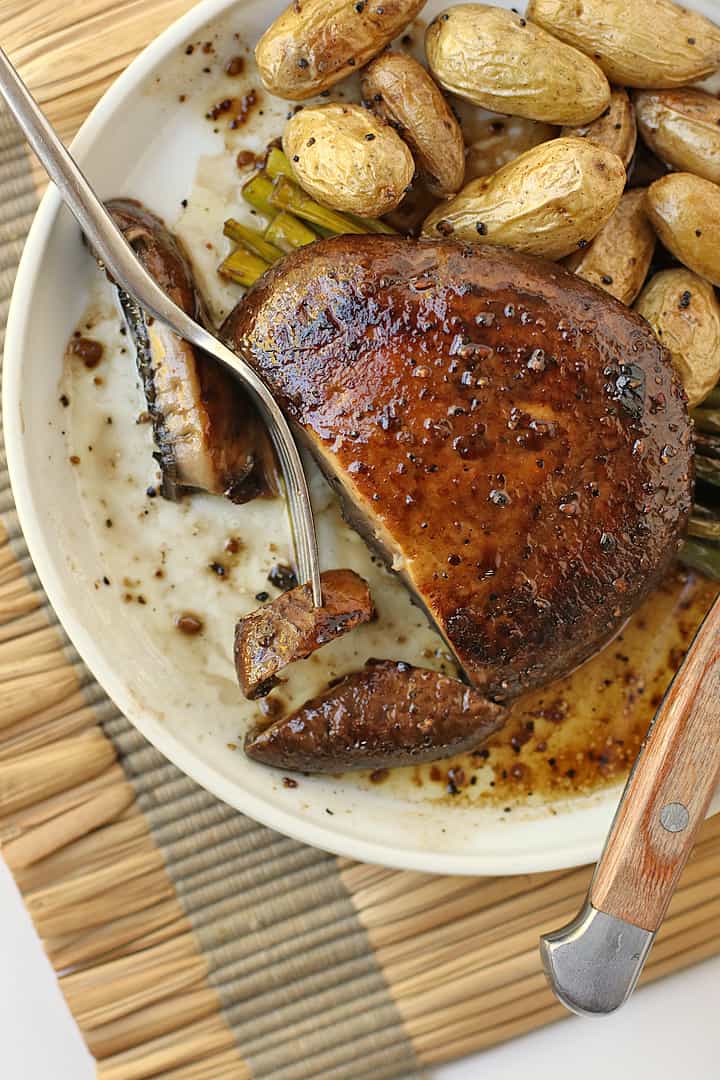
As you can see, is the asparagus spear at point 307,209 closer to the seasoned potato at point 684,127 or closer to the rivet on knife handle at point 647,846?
the seasoned potato at point 684,127

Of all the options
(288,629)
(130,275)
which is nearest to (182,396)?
(130,275)

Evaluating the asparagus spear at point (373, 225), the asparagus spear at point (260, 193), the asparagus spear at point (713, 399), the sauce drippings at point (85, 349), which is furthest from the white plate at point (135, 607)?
the asparagus spear at point (713, 399)

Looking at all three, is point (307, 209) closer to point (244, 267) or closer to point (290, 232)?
point (290, 232)

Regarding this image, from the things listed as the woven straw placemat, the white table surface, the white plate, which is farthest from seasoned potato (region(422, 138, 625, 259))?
the white table surface

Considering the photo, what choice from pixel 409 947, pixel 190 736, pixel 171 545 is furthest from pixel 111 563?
pixel 409 947

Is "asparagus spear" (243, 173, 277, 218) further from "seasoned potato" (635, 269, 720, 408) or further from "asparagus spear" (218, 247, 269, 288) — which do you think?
"seasoned potato" (635, 269, 720, 408)

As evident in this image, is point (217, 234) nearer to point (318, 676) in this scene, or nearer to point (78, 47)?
point (78, 47)
